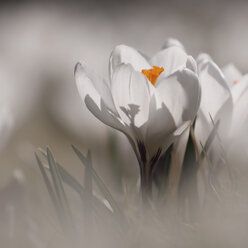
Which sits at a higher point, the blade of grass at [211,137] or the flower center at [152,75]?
the flower center at [152,75]

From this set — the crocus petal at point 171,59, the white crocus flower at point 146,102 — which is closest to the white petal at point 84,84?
the white crocus flower at point 146,102

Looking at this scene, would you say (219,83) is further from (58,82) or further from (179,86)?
(58,82)

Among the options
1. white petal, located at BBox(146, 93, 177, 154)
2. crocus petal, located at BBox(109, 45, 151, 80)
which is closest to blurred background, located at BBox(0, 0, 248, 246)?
crocus petal, located at BBox(109, 45, 151, 80)

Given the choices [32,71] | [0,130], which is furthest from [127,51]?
[32,71]

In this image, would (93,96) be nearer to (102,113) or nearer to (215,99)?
(102,113)

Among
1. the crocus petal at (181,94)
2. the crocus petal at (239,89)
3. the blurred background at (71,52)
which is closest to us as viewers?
the crocus petal at (181,94)

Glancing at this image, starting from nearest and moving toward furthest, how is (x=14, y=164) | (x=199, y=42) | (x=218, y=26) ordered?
(x=14, y=164), (x=199, y=42), (x=218, y=26)

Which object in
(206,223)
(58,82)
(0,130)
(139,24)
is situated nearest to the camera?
(206,223)

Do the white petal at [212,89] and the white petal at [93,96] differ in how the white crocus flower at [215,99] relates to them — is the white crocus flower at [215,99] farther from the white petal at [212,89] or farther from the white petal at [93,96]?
the white petal at [93,96]
